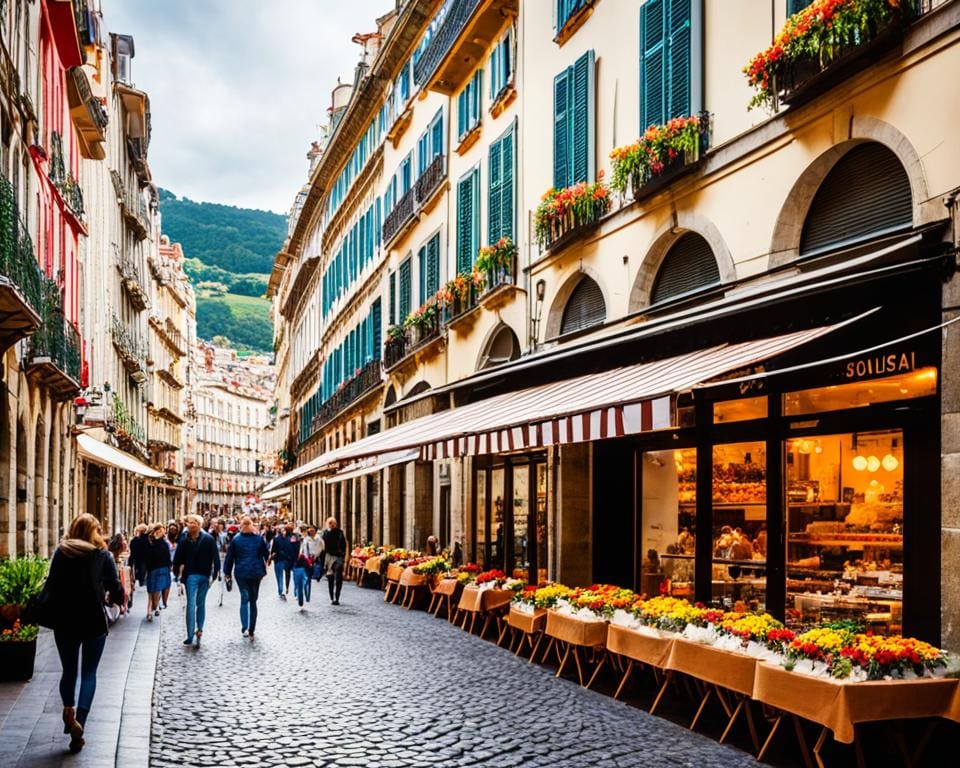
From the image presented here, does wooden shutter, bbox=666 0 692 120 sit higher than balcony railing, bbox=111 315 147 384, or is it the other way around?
wooden shutter, bbox=666 0 692 120

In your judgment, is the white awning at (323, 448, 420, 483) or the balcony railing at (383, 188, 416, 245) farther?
the balcony railing at (383, 188, 416, 245)

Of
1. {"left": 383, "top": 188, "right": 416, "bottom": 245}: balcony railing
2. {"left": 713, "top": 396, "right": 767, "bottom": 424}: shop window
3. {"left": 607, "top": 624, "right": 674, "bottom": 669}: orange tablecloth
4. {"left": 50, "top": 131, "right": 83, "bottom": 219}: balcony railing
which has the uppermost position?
{"left": 383, "top": 188, "right": 416, "bottom": 245}: balcony railing

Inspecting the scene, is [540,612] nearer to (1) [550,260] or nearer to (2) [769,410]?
(2) [769,410]

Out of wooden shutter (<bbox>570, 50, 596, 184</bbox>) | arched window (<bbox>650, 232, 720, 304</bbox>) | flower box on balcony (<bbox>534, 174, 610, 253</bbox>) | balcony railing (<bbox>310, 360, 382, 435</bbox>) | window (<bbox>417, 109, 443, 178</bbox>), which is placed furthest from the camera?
balcony railing (<bbox>310, 360, 382, 435</bbox>)

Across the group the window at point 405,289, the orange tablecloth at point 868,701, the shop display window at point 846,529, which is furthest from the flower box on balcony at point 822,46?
the window at point 405,289

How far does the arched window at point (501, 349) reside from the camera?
69.7ft

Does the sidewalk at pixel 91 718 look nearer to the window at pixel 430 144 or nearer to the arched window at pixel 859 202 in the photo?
the arched window at pixel 859 202

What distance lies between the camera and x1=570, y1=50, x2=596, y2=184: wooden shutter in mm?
16750

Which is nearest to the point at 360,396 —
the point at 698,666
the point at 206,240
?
the point at 698,666

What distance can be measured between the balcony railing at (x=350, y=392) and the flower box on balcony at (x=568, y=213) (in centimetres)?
1561

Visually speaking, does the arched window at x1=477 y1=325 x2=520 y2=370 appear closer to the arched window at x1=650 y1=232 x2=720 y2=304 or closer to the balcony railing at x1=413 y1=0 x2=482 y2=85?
Result: the arched window at x1=650 y1=232 x2=720 y2=304

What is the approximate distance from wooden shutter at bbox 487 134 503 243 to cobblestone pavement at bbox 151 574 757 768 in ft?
28.1

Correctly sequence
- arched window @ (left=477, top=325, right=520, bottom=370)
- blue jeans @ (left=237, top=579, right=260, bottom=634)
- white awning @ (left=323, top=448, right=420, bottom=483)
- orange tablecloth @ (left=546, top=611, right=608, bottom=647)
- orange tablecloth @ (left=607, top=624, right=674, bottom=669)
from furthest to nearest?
white awning @ (left=323, top=448, right=420, bottom=483) < arched window @ (left=477, top=325, right=520, bottom=370) < blue jeans @ (left=237, top=579, right=260, bottom=634) < orange tablecloth @ (left=546, top=611, right=608, bottom=647) < orange tablecloth @ (left=607, top=624, right=674, bottom=669)

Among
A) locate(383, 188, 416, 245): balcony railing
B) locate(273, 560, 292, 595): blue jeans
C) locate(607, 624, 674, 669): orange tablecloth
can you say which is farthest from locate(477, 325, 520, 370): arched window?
locate(607, 624, 674, 669): orange tablecloth
